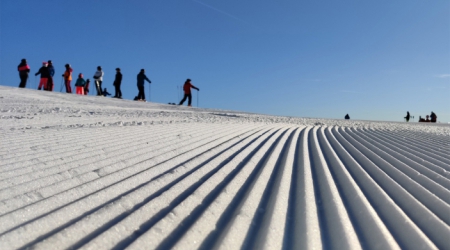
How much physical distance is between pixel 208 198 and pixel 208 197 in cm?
2

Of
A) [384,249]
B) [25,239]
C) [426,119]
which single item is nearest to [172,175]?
[25,239]

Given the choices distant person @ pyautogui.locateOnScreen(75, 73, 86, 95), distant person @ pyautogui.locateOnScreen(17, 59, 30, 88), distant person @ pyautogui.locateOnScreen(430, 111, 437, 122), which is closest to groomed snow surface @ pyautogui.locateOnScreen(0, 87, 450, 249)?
distant person @ pyautogui.locateOnScreen(17, 59, 30, 88)

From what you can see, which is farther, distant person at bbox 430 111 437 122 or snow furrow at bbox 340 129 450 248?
distant person at bbox 430 111 437 122

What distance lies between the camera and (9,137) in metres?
3.70

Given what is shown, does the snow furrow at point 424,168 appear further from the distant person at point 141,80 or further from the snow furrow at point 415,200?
the distant person at point 141,80

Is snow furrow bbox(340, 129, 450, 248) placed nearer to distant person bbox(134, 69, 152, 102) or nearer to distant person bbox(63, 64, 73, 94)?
distant person bbox(134, 69, 152, 102)

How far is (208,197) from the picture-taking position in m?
2.18

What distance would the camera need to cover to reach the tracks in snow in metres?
1.62

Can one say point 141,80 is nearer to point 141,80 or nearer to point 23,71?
point 141,80

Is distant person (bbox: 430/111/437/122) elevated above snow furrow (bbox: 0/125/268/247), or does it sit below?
above

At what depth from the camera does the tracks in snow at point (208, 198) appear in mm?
1621

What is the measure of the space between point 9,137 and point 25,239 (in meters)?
2.57

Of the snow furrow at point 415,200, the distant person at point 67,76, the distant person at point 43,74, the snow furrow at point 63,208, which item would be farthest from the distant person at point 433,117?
the snow furrow at point 63,208

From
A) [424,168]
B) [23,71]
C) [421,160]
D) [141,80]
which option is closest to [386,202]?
[424,168]
